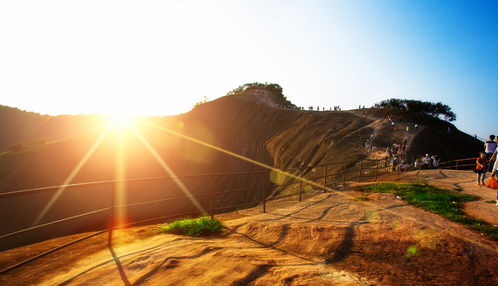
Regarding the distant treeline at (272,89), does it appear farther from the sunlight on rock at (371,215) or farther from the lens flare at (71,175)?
the sunlight on rock at (371,215)

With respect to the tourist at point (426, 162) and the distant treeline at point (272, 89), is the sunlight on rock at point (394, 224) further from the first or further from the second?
the distant treeline at point (272, 89)

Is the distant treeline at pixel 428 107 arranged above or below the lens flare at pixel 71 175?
above

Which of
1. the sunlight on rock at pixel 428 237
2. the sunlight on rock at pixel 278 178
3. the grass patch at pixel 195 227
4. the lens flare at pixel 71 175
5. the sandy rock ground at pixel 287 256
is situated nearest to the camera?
the sandy rock ground at pixel 287 256

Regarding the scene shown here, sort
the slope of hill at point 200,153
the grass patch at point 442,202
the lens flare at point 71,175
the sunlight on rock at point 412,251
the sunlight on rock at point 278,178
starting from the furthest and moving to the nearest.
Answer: the sunlight on rock at point 278,178 → the slope of hill at point 200,153 → the lens flare at point 71,175 → the grass patch at point 442,202 → the sunlight on rock at point 412,251

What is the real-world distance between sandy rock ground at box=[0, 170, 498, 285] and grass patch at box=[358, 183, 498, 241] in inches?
15.2

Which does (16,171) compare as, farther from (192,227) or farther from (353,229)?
(353,229)

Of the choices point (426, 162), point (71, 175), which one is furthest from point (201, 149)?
point (426, 162)

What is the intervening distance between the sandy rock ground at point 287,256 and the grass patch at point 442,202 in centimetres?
39

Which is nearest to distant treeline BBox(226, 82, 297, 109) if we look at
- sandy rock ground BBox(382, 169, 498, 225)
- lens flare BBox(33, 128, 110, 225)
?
lens flare BBox(33, 128, 110, 225)

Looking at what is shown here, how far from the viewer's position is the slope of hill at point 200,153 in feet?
86.4

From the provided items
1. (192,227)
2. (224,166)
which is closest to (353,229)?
(192,227)

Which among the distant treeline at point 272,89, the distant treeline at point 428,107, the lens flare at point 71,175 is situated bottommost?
the lens flare at point 71,175

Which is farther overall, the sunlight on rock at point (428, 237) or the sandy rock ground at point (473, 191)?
the sandy rock ground at point (473, 191)

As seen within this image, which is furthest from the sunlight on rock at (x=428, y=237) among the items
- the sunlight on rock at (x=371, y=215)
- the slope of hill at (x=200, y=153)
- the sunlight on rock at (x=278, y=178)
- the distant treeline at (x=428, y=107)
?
the distant treeline at (x=428, y=107)
